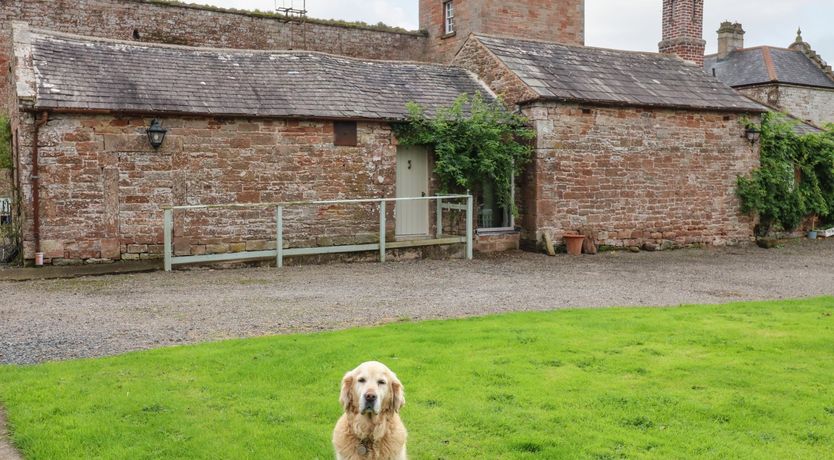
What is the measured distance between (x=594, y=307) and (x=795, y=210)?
13112 mm

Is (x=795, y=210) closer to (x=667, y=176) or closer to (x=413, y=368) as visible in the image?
(x=667, y=176)

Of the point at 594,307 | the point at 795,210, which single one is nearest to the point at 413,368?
the point at 594,307

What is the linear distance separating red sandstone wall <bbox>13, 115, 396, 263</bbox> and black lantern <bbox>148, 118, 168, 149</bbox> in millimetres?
225

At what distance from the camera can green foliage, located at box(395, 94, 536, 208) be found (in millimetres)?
16359

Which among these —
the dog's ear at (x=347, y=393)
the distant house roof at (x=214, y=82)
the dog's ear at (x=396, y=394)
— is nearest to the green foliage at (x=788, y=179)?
the distant house roof at (x=214, y=82)

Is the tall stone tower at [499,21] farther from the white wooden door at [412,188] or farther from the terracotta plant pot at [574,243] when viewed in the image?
the terracotta plant pot at [574,243]

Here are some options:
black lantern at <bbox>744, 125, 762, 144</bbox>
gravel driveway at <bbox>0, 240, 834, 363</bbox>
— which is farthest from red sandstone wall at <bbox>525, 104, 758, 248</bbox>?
gravel driveway at <bbox>0, 240, 834, 363</bbox>

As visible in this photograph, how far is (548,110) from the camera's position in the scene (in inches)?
674

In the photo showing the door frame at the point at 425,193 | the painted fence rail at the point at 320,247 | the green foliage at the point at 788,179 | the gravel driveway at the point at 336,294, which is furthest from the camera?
the green foliage at the point at 788,179

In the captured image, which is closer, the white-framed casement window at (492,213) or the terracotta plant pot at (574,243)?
the terracotta plant pot at (574,243)

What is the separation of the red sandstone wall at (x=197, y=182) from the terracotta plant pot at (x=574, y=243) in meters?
4.12

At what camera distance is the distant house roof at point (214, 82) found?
46.0ft

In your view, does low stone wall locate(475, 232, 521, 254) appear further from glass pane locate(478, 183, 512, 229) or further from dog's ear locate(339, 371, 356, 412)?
dog's ear locate(339, 371, 356, 412)

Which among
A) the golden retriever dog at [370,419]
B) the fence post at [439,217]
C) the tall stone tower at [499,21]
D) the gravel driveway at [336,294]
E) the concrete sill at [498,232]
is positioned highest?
the tall stone tower at [499,21]
